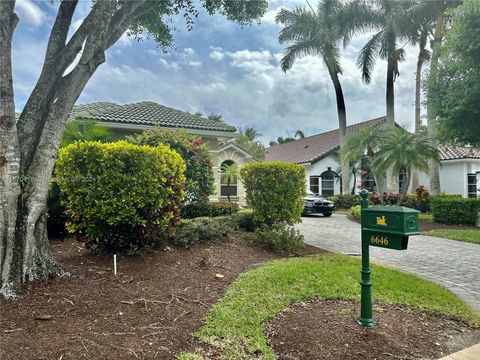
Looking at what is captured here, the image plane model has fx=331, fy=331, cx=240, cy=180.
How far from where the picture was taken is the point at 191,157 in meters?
8.73

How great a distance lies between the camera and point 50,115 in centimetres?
409

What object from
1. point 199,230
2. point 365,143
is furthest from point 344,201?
point 199,230

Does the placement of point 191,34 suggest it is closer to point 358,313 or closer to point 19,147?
point 19,147

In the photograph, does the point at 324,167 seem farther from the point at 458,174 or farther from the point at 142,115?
the point at 142,115

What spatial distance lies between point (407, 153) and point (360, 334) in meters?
12.7

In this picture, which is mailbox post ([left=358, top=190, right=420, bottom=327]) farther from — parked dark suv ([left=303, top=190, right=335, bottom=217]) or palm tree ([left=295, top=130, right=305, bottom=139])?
palm tree ([left=295, top=130, right=305, bottom=139])

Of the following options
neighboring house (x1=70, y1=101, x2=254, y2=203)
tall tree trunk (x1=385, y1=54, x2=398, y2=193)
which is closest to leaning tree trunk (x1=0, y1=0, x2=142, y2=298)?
neighboring house (x1=70, y1=101, x2=254, y2=203)

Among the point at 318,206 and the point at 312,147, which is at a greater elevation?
the point at 312,147

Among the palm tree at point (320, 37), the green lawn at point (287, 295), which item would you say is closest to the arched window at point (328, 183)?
the palm tree at point (320, 37)

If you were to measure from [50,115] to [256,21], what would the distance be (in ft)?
17.4

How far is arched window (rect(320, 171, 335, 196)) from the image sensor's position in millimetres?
25578

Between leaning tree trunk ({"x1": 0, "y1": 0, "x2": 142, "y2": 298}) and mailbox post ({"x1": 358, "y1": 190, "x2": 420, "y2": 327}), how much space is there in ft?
12.3

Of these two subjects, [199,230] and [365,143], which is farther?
[365,143]

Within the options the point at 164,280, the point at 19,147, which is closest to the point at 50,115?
the point at 19,147
